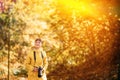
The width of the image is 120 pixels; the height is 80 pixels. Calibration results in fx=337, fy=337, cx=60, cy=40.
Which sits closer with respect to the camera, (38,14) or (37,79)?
(37,79)

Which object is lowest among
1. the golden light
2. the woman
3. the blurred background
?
the woman

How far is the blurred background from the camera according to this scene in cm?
809

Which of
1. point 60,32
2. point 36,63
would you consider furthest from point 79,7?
point 36,63

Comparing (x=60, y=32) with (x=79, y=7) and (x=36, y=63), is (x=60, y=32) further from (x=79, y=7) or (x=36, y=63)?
(x=36, y=63)

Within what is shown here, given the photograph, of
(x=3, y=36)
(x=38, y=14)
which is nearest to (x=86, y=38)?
(x=38, y=14)

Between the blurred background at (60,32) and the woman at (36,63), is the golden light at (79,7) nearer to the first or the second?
the blurred background at (60,32)

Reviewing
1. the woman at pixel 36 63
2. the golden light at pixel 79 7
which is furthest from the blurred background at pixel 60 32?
the woman at pixel 36 63

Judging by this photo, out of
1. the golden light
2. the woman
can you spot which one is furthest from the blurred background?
the woman

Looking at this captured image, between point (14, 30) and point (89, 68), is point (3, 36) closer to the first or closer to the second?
point (14, 30)

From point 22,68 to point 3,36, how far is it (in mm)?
896

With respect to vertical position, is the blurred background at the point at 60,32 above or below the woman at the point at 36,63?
above

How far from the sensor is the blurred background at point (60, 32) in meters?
8.09

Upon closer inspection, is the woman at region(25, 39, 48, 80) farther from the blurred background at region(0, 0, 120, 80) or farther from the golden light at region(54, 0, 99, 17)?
the golden light at region(54, 0, 99, 17)

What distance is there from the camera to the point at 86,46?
8.23m
